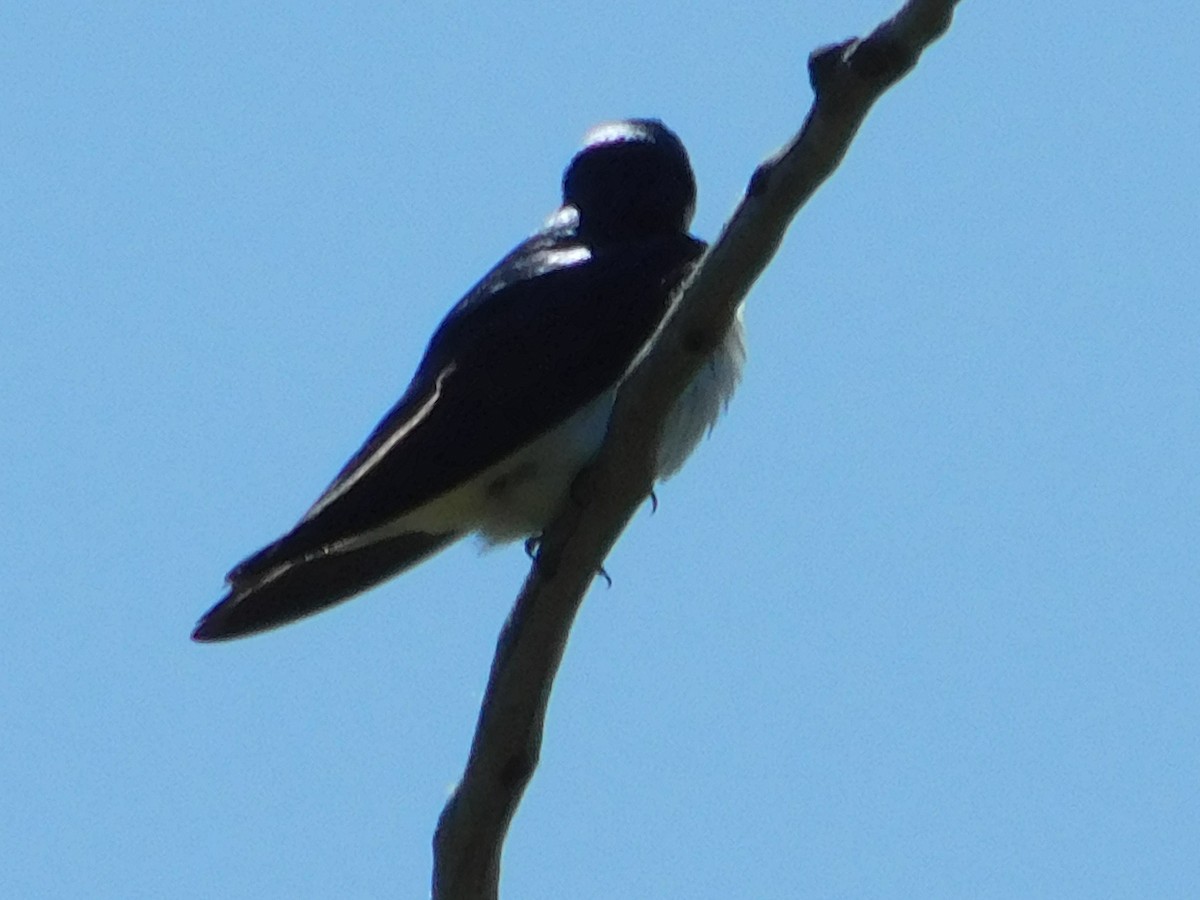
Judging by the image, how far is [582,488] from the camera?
4.88 m

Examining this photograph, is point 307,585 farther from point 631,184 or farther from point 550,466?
point 631,184

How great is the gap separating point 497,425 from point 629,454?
1044 mm

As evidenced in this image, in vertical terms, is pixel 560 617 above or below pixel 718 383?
below

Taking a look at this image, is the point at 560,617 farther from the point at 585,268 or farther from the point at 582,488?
the point at 585,268

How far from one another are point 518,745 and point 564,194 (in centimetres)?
258

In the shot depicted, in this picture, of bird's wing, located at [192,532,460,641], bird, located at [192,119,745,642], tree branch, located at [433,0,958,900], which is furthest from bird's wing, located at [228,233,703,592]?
tree branch, located at [433,0,958,900]

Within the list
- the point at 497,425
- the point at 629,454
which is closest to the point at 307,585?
the point at 497,425

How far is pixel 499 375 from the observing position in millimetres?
5625

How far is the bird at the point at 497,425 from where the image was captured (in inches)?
212

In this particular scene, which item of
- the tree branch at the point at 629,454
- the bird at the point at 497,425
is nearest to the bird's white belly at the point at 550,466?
the bird at the point at 497,425

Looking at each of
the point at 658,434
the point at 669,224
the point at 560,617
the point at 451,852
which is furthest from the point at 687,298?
the point at 669,224

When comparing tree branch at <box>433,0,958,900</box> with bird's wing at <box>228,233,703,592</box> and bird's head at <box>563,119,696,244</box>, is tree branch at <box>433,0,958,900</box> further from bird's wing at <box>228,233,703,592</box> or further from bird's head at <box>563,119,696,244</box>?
bird's head at <box>563,119,696,244</box>

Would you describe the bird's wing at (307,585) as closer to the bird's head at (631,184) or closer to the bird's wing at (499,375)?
the bird's wing at (499,375)

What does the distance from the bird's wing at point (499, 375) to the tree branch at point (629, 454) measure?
1.88 ft
